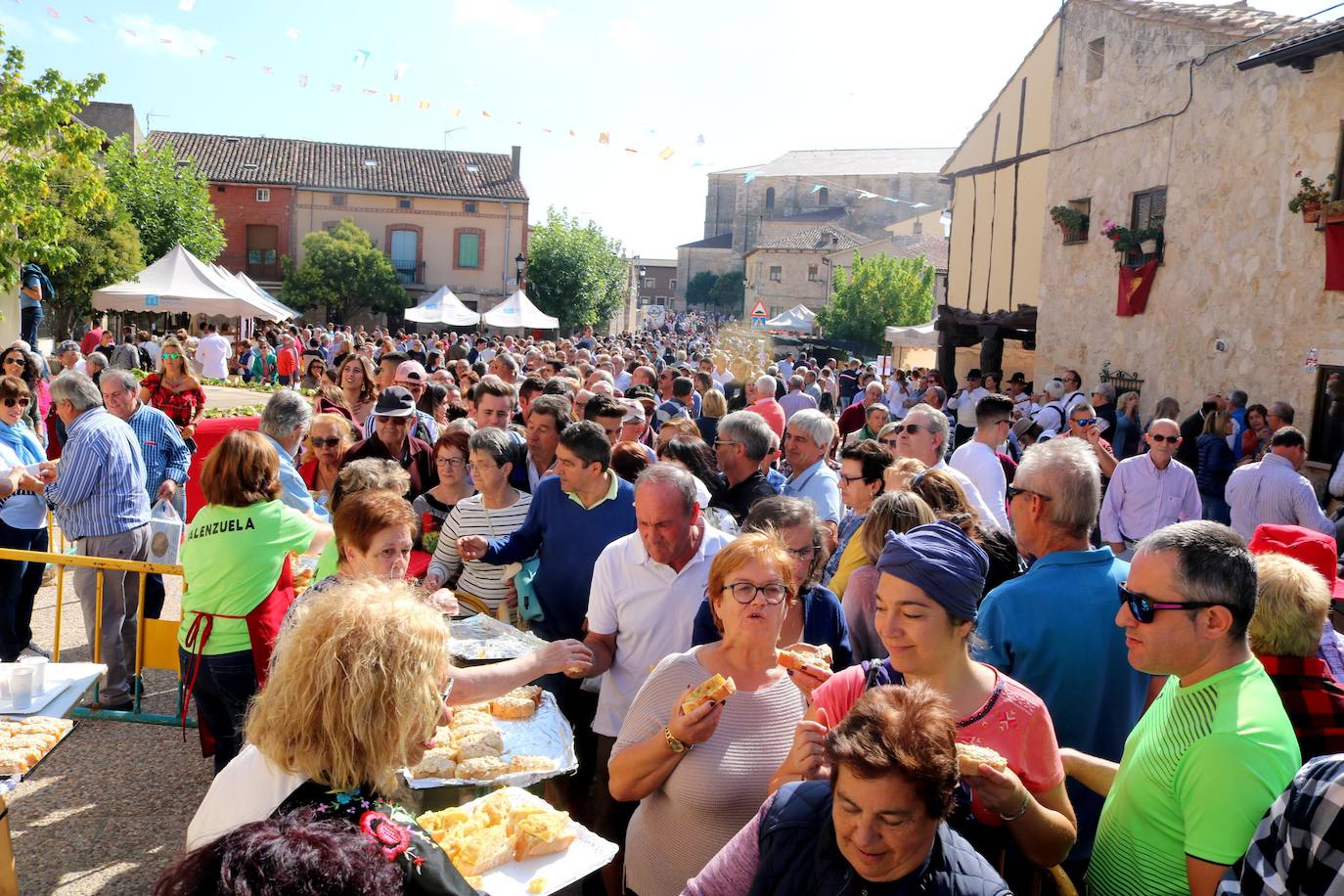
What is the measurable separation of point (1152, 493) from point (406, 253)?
4233cm

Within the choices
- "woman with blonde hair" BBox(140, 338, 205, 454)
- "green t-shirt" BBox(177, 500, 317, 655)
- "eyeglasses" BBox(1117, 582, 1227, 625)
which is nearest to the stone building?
"woman with blonde hair" BBox(140, 338, 205, 454)

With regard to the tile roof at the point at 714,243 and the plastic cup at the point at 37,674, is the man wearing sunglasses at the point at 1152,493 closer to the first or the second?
the plastic cup at the point at 37,674

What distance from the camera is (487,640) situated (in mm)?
4281

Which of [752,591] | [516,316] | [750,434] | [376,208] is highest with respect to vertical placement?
[376,208]

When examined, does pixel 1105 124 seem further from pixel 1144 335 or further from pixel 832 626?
pixel 832 626

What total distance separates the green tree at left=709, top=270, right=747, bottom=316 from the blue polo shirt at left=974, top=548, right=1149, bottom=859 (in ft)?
268

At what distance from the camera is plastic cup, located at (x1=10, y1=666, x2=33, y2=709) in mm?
3613

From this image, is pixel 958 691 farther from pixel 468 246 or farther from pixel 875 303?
pixel 468 246

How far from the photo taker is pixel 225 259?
4462 centimetres

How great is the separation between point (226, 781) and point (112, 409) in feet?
17.5

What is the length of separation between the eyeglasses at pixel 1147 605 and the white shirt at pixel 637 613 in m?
1.59

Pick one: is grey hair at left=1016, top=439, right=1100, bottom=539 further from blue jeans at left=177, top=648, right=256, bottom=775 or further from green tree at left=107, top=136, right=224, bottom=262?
green tree at left=107, top=136, right=224, bottom=262

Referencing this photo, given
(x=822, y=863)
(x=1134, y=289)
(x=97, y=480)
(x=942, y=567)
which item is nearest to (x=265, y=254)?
(x=1134, y=289)

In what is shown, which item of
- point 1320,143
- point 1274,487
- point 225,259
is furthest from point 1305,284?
point 225,259
